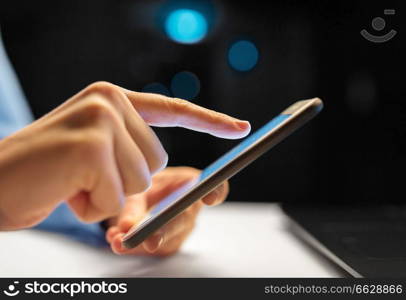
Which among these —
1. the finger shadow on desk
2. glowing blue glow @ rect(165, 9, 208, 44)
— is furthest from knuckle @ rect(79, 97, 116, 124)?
glowing blue glow @ rect(165, 9, 208, 44)

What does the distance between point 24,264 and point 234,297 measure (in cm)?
24

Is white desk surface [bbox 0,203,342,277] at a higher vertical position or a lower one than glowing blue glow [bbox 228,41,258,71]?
lower

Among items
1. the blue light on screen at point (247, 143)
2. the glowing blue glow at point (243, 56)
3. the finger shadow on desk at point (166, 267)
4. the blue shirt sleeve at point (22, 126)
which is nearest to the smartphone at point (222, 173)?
the blue light on screen at point (247, 143)

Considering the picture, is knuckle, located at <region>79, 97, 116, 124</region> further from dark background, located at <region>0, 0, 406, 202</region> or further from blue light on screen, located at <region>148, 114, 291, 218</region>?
dark background, located at <region>0, 0, 406, 202</region>

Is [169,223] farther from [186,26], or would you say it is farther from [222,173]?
[186,26]

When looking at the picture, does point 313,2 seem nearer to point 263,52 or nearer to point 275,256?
point 263,52

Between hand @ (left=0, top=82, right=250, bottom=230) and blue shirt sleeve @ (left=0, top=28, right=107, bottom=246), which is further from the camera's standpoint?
blue shirt sleeve @ (left=0, top=28, right=107, bottom=246)

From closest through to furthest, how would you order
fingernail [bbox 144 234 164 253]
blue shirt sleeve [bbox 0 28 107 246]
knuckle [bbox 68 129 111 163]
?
knuckle [bbox 68 129 111 163] < fingernail [bbox 144 234 164 253] < blue shirt sleeve [bbox 0 28 107 246]

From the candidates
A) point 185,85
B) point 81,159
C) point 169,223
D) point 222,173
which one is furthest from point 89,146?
point 185,85

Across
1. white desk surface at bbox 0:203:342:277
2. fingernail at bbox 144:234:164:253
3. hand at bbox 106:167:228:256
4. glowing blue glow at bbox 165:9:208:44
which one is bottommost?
white desk surface at bbox 0:203:342:277

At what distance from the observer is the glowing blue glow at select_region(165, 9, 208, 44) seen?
70 centimetres

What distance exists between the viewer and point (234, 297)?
1.64ft

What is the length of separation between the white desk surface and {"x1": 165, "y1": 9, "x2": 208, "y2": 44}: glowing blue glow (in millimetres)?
321

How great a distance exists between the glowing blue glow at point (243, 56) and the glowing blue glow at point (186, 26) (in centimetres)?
6
